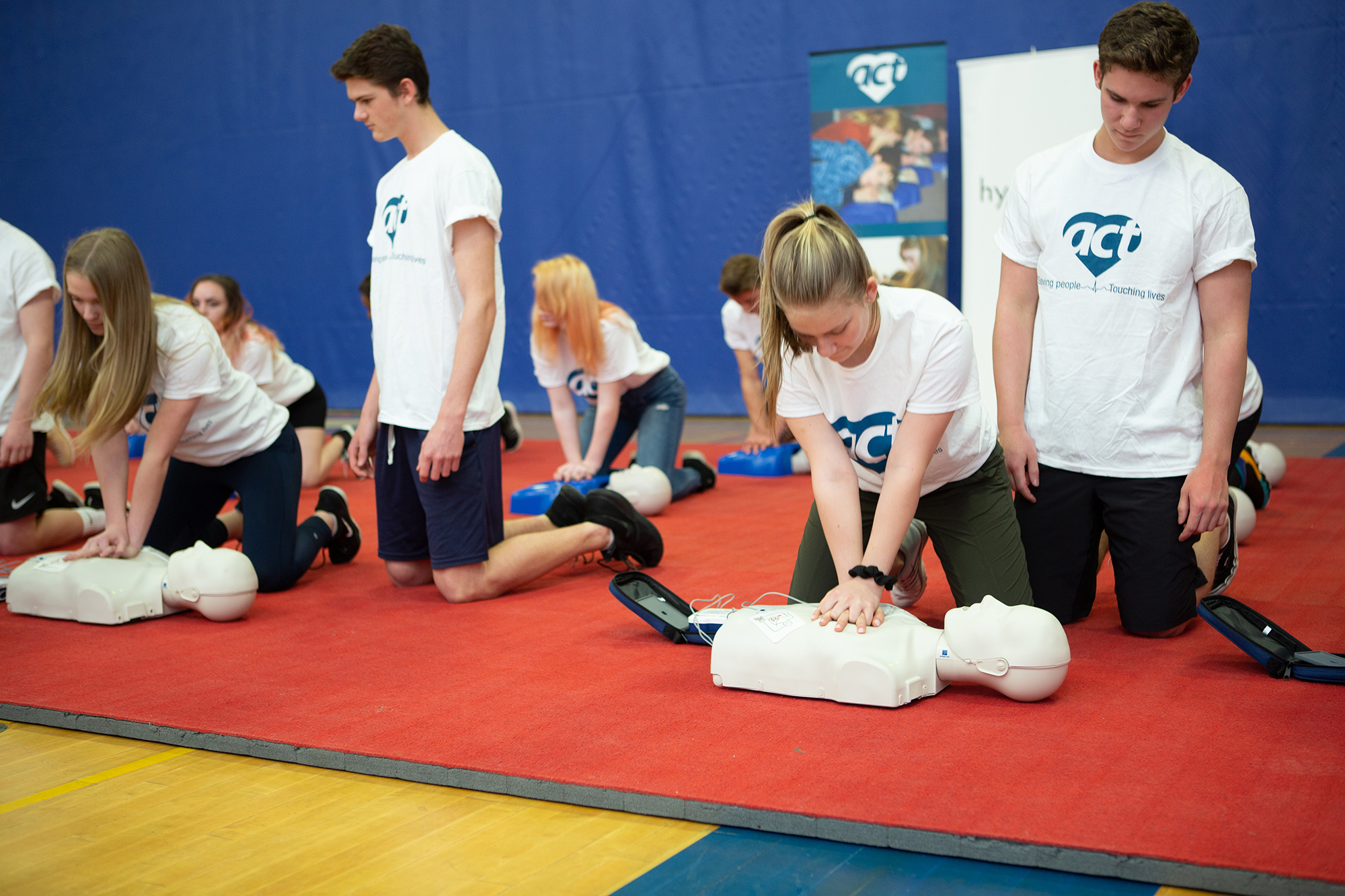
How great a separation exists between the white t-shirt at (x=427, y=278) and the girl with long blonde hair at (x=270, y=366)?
1.66 metres

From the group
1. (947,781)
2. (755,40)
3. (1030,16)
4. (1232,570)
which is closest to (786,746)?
(947,781)

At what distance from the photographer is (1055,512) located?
2.29 metres

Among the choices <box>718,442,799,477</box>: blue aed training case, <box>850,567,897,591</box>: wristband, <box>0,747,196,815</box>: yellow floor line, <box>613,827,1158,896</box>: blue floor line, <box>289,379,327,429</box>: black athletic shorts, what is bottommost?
<box>718,442,799,477</box>: blue aed training case

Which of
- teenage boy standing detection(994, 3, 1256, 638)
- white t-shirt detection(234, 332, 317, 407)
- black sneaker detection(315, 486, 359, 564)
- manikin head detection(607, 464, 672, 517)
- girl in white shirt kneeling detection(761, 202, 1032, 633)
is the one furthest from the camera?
white t-shirt detection(234, 332, 317, 407)

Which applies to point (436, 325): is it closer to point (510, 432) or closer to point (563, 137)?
point (510, 432)

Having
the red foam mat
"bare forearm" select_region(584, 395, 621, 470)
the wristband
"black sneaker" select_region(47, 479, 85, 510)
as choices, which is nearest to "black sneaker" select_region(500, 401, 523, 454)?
"bare forearm" select_region(584, 395, 621, 470)

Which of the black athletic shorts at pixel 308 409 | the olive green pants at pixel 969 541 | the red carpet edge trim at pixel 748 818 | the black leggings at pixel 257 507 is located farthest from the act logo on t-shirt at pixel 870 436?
the black athletic shorts at pixel 308 409

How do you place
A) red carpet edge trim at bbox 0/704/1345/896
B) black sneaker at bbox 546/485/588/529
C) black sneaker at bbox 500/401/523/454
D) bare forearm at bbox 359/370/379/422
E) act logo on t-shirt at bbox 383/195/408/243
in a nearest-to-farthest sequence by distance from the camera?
red carpet edge trim at bbox 0/704/1345/896 → act logo on t-shirt at bbox 383/195/408/243 → bare forearm at bbox 359/370/379/422 → black sneaker at bbox 546/485/588/529 → black sneaker at bbox 500/401/523/454

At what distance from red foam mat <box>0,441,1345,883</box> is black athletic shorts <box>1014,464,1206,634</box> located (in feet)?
0.21

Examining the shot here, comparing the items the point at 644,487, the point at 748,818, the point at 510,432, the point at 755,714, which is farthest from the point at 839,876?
the point at 510,432

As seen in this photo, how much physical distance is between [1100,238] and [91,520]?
3144 millimetres

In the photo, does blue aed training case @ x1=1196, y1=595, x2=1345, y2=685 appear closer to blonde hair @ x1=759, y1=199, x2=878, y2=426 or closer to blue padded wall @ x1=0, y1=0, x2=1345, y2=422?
blonde hair @ x1=759, y1=199, x2=878, y2=426

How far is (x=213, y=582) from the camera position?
2467 mm

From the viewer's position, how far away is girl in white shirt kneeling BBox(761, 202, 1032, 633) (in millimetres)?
1742
